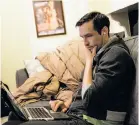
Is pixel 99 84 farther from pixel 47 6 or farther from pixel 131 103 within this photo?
pixel 47 6

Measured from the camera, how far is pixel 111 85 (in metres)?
1.38

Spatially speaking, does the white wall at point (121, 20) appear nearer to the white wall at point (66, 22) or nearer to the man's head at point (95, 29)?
the white wall at point (66, 22)

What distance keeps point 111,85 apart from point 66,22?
2157mm

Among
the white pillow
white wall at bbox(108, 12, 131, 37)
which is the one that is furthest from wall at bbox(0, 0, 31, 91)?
white wall at bbox(108, 12, 131, 37)

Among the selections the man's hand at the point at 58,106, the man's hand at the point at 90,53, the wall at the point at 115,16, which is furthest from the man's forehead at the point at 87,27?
the wall at the point at 115,16

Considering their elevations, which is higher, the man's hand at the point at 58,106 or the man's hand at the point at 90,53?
the man's hand at the point at 90,53

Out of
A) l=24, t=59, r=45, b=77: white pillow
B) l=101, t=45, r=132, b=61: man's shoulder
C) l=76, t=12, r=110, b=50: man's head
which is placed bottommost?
l=24, t=59, r=45, b=77: white pillow

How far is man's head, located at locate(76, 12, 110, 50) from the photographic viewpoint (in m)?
1.64

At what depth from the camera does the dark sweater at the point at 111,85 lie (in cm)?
138

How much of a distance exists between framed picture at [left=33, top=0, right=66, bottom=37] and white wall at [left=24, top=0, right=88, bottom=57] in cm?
6

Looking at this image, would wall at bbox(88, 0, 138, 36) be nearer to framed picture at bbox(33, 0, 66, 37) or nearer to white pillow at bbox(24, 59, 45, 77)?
framed picture at bbox(33, 0, 66, 37)

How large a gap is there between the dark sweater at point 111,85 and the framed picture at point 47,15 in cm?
202

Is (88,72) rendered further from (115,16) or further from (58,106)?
(115,16)

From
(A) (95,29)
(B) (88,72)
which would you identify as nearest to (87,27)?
(A) (95,29)
